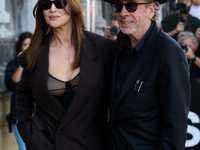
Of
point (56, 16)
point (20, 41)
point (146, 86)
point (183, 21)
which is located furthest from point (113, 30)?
point (146, 86)

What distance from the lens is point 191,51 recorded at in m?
3.70

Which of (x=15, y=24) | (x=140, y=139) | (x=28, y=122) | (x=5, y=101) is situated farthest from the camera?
(x=15, y=24)

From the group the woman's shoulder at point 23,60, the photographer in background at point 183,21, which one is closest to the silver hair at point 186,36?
the photographer in background at point 183,21

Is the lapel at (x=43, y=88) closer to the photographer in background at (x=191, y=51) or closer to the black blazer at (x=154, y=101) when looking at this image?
the black blazer at (x=154, y=101)

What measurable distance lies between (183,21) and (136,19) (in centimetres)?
208

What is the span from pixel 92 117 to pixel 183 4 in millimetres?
2326

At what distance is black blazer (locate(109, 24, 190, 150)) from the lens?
1.90m

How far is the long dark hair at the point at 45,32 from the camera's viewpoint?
8.34 ft

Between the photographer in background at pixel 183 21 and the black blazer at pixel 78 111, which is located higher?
the photographer in background at pixel 183 21

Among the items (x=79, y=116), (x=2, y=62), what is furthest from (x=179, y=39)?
(x=2, y=62)

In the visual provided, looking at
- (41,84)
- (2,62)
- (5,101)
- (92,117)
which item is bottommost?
(5,101)

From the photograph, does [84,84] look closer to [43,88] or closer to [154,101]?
[43,88]

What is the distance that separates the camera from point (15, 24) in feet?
17.4

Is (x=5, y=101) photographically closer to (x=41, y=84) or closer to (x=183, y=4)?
(x=41, y=84)
